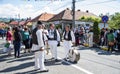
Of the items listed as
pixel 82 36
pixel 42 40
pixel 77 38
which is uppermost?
pixel 42 40

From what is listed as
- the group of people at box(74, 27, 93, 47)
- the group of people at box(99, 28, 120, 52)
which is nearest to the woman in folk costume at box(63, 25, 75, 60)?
the group of people at box(99, 28, 120, 52)

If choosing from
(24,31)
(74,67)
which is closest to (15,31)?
(24,31)

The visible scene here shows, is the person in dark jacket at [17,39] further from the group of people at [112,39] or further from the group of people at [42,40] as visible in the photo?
the group of people at [112,39]

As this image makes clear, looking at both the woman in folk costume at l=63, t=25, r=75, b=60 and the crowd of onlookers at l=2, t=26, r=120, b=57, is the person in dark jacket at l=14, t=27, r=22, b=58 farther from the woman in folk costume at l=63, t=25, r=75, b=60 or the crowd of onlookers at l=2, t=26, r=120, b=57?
the woman in folk costume at l=63, t=25, r=75, b=60

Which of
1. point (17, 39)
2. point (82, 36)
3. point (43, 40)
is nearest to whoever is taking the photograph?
point (43, 40)

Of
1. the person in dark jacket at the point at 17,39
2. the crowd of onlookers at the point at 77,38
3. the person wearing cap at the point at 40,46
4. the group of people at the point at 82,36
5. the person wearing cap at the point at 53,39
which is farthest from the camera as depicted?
the group of people at the point at 82,36

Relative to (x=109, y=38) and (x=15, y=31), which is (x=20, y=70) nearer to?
(x=15, y=31)

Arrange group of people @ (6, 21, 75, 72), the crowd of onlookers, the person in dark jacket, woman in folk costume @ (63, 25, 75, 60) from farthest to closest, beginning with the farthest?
the crowd of onlookers → the person in dark jacket → woman in folk costume @ (63, 25, 75, 60) → group of people @ (6, 21, 75, 72)

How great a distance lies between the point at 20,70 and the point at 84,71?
266 cm

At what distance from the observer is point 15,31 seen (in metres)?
14.8

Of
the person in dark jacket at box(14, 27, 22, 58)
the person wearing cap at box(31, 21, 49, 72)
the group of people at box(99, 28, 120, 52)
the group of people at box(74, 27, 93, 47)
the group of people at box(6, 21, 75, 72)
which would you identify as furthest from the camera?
the group of people at box(74, 27, 93, 47)

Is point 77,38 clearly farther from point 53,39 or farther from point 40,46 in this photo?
point 40,46

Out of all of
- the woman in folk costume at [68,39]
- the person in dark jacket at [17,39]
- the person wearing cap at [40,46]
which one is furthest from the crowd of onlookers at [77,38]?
the person wearing cap at [40,46]

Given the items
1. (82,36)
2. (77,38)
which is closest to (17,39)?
(77,38)
